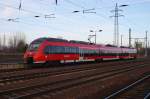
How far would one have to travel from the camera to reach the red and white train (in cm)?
3325

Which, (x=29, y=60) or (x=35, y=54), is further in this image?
(x=29, y=60)

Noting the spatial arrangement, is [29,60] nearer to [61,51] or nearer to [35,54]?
[35,54]

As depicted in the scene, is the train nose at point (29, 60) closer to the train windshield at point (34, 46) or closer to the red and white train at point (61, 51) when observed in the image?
the red and white train at point (61, 51)

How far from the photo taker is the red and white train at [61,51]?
109 ft

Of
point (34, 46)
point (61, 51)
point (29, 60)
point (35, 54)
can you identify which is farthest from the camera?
point (61, 51)

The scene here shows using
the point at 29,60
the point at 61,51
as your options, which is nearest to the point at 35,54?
the point at 29,60

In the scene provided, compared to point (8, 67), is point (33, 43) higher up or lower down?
higher up

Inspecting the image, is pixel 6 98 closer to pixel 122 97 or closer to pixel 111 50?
pixel 122 97

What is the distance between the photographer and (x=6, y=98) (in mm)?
13406

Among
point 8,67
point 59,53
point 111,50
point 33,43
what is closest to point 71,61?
point 59,53

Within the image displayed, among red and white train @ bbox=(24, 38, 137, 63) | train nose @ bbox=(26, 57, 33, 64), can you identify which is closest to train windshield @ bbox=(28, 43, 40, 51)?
red and white train @ bbox=(24, 38, 137, 63)

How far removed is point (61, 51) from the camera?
3691 cm

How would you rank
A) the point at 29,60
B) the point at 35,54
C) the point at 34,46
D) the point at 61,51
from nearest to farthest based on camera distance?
the point at 35,54 < the point at 29,60 < the point at 34,46 < the point at 61,51

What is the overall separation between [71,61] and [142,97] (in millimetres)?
26347
